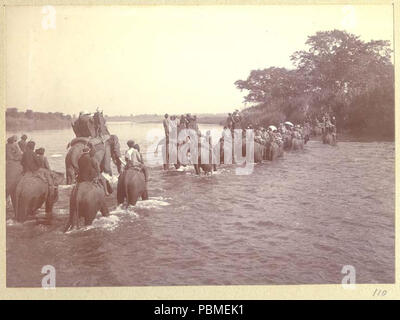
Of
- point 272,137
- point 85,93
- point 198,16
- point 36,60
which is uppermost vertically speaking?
point 198,16

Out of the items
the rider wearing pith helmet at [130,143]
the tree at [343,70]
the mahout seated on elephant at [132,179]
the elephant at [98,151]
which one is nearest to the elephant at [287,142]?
the tree at [343,70]

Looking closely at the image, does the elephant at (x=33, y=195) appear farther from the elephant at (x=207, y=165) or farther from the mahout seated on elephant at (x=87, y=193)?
the elephant at (x=207, y=165)

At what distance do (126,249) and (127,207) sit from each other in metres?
0.66

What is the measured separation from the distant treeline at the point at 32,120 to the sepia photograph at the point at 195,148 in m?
0.03

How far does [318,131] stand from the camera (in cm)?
871

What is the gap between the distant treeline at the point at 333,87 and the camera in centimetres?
844

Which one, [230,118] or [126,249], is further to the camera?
[230,118]

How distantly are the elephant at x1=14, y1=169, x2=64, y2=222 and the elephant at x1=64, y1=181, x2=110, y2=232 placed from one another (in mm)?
347

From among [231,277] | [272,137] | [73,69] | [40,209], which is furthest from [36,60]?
[231,277]

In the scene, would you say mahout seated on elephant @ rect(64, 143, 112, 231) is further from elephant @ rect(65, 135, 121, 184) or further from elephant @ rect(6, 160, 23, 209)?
elephant @ rect(6, 160, 23, 209)

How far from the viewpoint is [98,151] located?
8.13 m

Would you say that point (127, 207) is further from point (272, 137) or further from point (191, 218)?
point (272, 137)

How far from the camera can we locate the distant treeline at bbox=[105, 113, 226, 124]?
26.9 ft

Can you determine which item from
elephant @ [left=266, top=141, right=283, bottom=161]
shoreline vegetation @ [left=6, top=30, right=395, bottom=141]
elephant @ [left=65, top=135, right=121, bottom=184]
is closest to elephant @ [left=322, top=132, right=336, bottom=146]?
shoreline vegetation @ [left=6, top=30, right=395, bottom=141]
